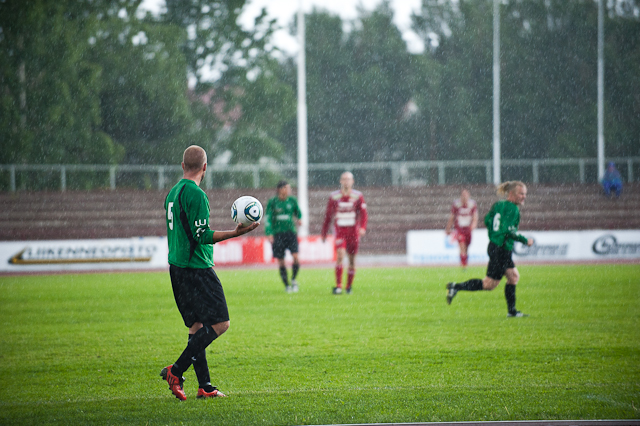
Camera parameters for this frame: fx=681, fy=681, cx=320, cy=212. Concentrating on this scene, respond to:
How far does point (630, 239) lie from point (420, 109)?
19.5m

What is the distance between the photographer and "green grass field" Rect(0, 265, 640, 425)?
16.0 ft

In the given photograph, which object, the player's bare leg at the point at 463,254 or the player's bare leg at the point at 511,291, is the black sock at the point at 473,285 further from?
the player's bare leg at the point at 463,254

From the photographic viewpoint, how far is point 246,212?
15.8 feet

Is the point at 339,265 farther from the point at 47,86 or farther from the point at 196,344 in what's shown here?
the point at 47,86

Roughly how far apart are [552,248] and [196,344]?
18.7 metres

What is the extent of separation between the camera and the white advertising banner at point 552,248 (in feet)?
70.8

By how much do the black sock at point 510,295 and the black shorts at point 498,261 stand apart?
0.37m

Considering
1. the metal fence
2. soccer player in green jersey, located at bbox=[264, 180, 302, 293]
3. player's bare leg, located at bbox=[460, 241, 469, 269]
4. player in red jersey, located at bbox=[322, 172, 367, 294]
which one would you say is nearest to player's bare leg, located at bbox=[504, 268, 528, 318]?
player in red jersey, located at bbox=[322, 172, 367, 294]

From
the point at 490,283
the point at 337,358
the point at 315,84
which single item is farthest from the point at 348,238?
the point at 315,84

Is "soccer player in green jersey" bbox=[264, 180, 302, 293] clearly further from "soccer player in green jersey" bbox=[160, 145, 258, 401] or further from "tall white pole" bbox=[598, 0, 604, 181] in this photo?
"tall white pole" bbox=[598, 0, 604, 181]

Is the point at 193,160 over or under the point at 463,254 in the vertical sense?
over

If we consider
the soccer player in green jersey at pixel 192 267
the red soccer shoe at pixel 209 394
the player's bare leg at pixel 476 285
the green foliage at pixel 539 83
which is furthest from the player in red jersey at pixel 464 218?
the green foliage at pixel 539 83

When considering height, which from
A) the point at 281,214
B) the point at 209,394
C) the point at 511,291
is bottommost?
the point at 209,394

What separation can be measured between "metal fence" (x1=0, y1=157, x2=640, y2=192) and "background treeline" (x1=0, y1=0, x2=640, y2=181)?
2.98 m
